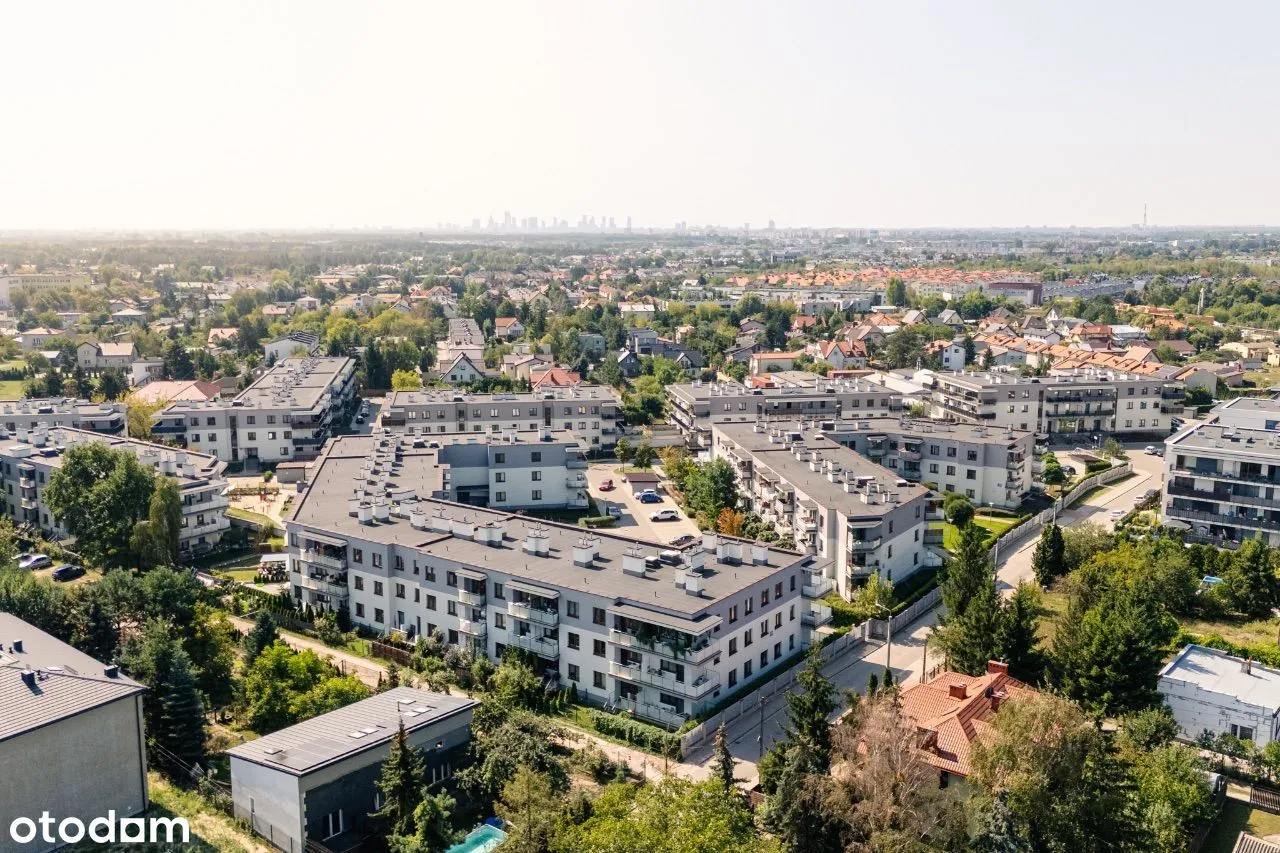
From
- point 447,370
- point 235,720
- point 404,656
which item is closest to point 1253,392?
point 447,370

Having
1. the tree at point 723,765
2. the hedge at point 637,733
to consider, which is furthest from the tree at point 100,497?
the tree at point 723,765

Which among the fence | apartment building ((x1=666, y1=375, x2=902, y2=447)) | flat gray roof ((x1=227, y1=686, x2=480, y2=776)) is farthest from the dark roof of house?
apartment building ((x1=666, y1=375, x2=902, y2=447))

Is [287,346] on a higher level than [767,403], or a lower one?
higher

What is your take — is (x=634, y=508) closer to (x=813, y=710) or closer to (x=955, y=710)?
(x=955, y=710)

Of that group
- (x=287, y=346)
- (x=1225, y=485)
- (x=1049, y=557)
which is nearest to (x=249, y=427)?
(x=287, y=346)

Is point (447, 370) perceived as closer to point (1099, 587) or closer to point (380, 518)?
point (380, 518)

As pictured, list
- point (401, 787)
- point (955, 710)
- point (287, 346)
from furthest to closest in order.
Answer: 1. point (287, 346)
2. point (955, 710)
3. point (401, 787)

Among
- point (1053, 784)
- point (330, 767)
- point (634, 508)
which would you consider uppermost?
point (1053, 784)
